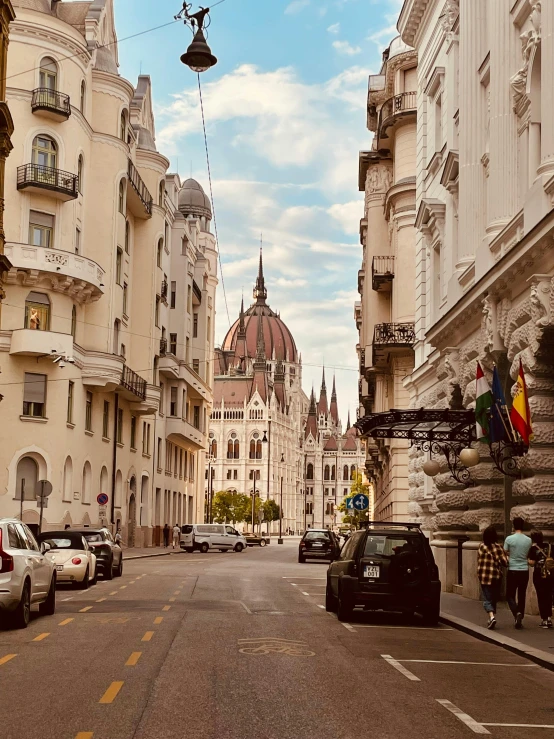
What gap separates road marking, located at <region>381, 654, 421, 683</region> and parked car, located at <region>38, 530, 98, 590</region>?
14.1 m

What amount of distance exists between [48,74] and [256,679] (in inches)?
1646

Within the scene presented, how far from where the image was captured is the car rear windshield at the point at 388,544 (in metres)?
19.2

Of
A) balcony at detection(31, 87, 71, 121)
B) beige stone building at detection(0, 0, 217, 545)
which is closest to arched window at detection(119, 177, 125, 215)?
beige stone building at detection(0, 0, 217, 545)

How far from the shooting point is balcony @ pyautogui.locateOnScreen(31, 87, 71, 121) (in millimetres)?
47906

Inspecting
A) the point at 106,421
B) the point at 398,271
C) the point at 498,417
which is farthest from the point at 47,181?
the point at 498,417

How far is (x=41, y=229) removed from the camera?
160ft

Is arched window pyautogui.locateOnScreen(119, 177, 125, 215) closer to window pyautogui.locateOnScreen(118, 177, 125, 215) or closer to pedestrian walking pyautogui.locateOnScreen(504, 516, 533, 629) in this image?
window pyautogui.locateOnScreen(118, 177, 125, 215)

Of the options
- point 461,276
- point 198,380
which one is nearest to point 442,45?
point 461,276

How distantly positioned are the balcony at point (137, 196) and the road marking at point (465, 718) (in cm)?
4904

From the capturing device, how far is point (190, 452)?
291 ft

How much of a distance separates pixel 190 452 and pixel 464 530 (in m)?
62.4

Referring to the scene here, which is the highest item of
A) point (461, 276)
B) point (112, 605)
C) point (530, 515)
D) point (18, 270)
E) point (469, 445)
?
point (18, 270)

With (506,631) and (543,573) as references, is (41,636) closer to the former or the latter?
(506,631)

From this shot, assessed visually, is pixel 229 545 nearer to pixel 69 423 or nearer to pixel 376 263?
pixel 69 423
